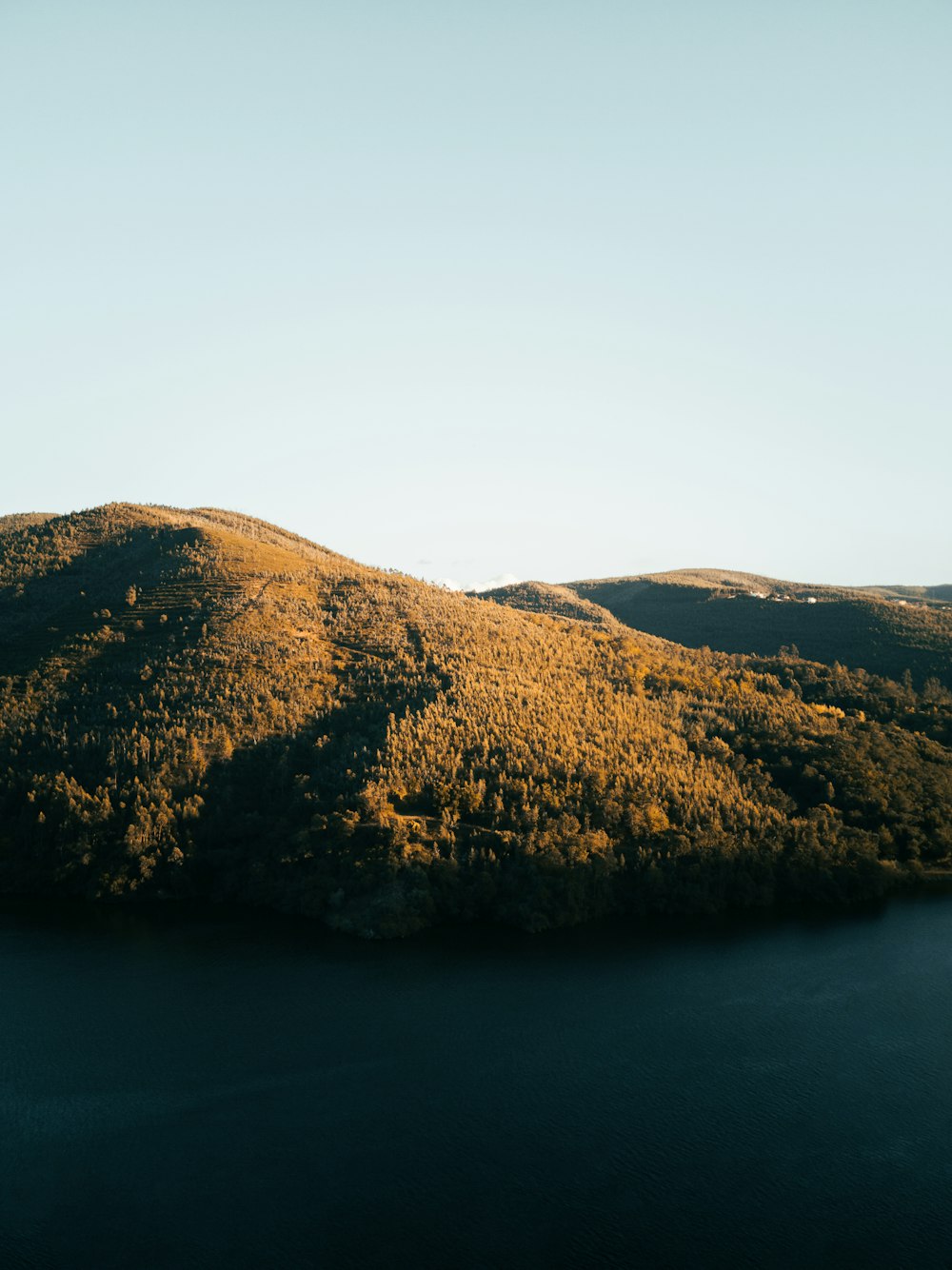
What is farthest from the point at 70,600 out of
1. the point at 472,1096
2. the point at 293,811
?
the point at 472,1096

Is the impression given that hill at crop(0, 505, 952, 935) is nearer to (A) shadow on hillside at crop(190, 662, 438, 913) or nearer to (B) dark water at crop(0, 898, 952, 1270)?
(A) shadow on hillside at crop(190, 662, 438, 913)

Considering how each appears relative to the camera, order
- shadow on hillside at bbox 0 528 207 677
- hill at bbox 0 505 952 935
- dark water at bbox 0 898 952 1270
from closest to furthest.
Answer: dark water at bbox 0 898 952 1270, hill at bbox 0 505 952 935, shadow on hillside at bbox 0 528 207 677

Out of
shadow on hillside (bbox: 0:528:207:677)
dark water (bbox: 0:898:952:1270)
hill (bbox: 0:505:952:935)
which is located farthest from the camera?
shadow on hillside (bbox: 0:528:207:677)

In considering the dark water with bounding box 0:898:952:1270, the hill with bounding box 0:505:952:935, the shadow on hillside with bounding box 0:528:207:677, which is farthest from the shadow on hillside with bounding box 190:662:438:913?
Answer: the shadow on hillside with bounding box 0:528:207:677

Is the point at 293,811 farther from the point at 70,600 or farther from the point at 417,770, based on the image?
the point at 70,600

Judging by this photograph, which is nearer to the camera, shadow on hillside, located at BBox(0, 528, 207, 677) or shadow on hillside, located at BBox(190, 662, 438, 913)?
shadow on hillside, located at BBox(190, 662, 438, 913)

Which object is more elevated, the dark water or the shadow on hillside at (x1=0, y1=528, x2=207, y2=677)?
the shadow on hillside at (x1=0, y1=528, x2=207, y2=677)

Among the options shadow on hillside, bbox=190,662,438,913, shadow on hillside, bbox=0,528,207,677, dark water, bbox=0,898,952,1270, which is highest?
shadow on hillside, bbox=0,528,207,677
